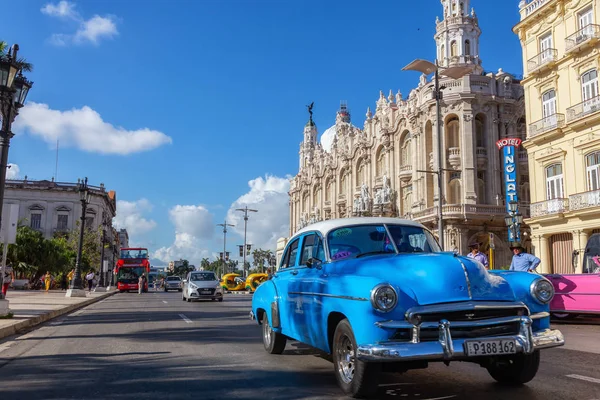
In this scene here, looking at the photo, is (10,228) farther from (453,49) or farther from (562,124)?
(453,49)

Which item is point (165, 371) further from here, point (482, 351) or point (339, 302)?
point (482, 351)

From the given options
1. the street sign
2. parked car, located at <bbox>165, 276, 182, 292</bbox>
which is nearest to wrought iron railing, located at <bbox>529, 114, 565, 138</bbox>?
the street sign

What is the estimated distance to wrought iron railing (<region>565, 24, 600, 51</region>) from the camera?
24.1m

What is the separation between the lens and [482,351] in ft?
15.0

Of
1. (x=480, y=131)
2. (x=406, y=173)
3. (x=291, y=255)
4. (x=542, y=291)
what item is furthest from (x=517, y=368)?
(x=406, y=173)

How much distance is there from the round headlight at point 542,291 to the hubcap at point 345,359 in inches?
75.3

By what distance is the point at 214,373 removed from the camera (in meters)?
6.46

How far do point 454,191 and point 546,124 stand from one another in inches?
511

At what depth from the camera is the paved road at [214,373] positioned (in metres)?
5.35

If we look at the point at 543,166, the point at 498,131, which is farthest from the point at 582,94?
the point at 498,131

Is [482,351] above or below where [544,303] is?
below

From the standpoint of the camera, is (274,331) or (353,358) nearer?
(353,358)

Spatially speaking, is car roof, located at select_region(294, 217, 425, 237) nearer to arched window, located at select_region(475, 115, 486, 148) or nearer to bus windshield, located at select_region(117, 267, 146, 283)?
arched window, located at select_region(475, 115, 486, 148)

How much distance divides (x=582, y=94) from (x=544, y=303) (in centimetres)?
2321
